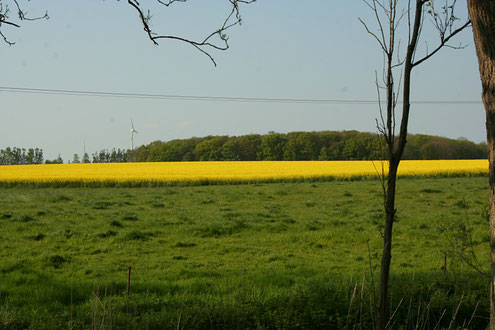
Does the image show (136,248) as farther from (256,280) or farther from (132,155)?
Result: (132,155)

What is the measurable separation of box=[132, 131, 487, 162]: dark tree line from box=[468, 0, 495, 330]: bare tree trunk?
5315cm

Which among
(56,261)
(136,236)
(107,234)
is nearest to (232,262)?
(136,236)

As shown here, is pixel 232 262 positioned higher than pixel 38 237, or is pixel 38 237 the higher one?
pixel 38 237

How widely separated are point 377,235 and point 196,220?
5.41m

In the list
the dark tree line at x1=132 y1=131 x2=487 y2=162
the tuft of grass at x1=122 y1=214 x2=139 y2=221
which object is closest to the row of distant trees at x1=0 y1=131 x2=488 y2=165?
the dark tree line at x1=132 y1=131 x2=487 y2=162

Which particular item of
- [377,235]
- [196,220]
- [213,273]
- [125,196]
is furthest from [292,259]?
[125,196]

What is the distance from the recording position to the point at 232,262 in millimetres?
9781

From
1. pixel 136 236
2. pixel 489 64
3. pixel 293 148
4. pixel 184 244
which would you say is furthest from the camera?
pixel 293 148

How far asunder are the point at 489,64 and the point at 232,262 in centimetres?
715

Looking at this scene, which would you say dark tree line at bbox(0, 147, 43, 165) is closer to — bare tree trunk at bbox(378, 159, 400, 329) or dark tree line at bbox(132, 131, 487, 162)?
dark tree line at bbox(132, 131, 487, 162)

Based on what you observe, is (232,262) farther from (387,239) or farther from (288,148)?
(288,148)

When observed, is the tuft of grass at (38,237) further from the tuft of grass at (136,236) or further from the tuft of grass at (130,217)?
the tuft of grass at (130,217)

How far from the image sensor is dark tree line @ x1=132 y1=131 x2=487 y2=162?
57.8m

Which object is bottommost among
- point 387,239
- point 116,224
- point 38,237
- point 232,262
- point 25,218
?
point 232,262
